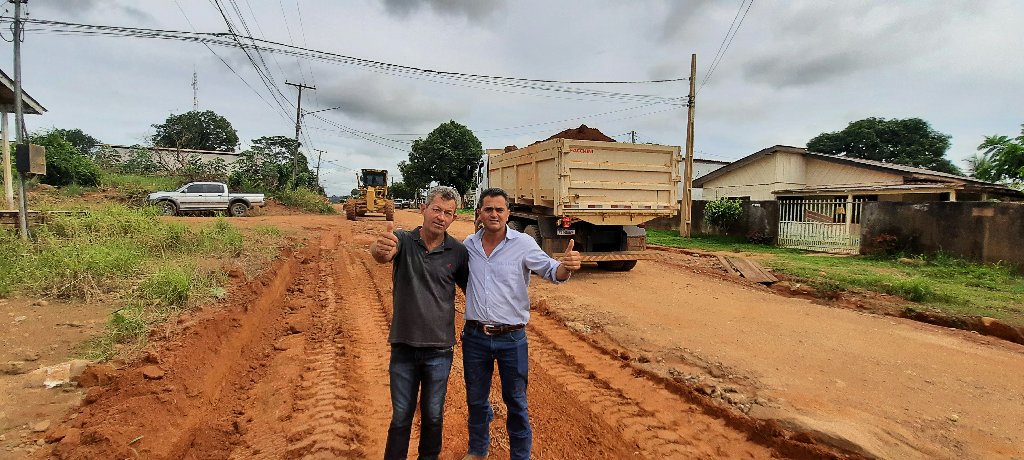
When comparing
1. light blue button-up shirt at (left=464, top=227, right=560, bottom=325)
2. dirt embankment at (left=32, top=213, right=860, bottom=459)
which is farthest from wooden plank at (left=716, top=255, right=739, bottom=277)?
light blue button-up shirt at (left=464, top=227, right=560, bottom=325)

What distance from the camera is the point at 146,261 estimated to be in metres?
6.82

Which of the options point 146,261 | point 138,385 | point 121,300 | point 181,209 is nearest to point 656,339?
point 138,385

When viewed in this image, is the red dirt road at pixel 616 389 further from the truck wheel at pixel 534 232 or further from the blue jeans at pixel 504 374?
the truck wheel at pixel 534 232

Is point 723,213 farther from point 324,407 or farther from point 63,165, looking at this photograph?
point 63,165

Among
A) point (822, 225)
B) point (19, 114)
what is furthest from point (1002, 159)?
point (19, 114)

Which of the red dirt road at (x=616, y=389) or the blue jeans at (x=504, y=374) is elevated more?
the blue jeans at (x=504, y=374)

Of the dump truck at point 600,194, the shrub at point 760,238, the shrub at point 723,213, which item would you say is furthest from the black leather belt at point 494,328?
the shrub at point 723,213

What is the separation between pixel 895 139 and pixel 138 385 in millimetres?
53098

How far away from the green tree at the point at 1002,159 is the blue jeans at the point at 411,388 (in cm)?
2375

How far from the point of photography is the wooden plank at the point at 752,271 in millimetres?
9391

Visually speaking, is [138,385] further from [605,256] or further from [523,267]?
[605,256]

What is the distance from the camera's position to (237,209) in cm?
2223

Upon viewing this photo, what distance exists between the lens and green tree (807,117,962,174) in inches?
1614

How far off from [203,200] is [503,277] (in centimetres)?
2241
